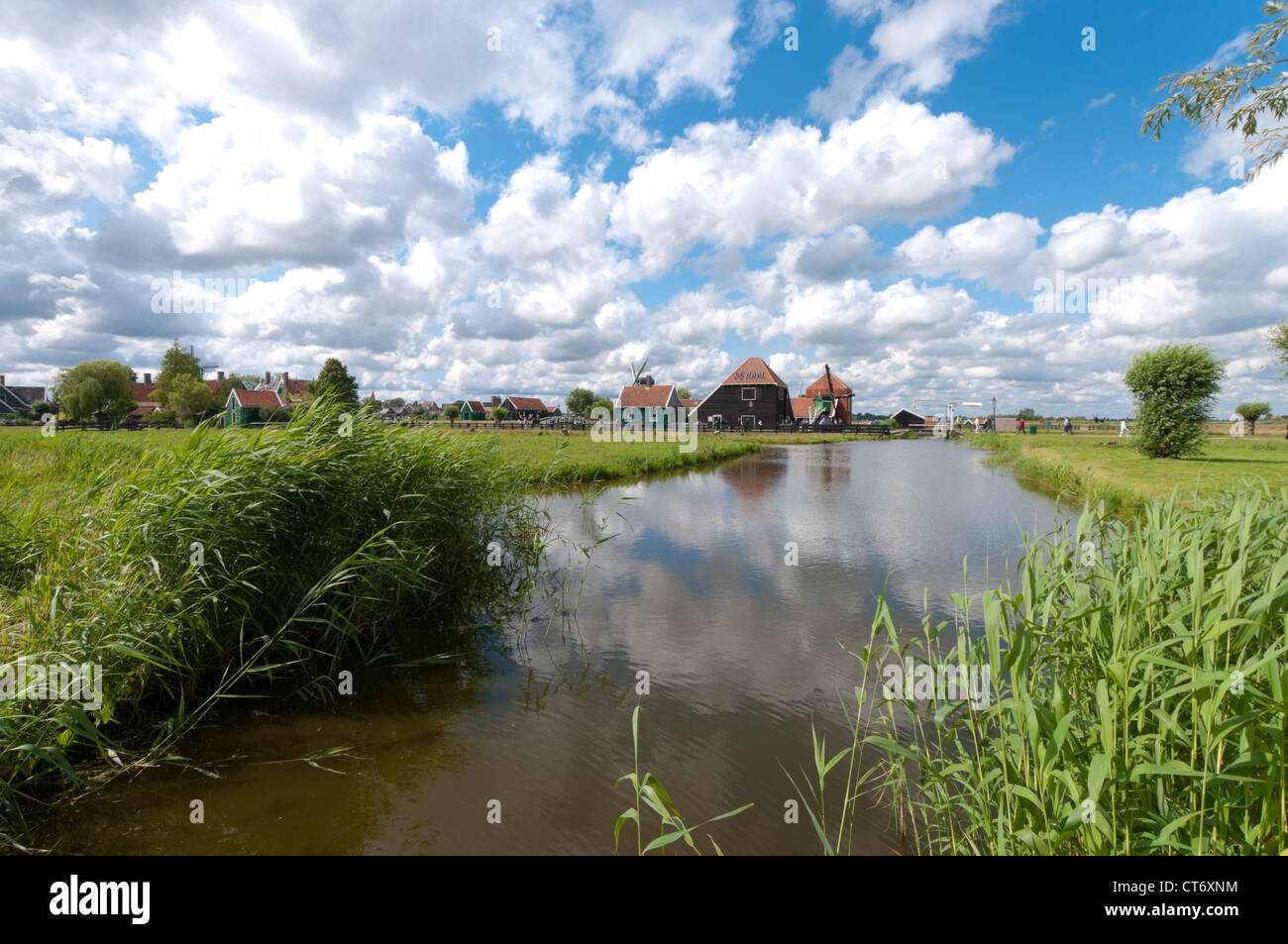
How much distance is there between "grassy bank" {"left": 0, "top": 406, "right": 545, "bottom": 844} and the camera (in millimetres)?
3893

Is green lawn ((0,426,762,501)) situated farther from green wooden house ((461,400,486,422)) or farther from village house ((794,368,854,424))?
green wooden house ((461,400,486,422))

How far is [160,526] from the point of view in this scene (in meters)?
4.65

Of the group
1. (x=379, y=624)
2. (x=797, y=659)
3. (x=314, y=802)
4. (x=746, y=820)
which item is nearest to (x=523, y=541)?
(x=379, y=624)

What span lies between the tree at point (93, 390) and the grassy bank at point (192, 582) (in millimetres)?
63517

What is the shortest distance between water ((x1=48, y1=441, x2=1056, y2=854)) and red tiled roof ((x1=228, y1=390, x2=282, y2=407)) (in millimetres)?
67231

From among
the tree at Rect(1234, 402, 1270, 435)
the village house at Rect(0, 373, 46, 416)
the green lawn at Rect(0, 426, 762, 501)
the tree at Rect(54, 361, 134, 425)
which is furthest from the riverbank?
the village house at Rect(0, 373, 46, 416)

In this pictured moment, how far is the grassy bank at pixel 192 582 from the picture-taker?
3.89m

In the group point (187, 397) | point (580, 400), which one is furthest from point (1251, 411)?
point (187, 397)

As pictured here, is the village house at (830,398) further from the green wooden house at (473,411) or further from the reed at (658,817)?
the reed at (658,817)

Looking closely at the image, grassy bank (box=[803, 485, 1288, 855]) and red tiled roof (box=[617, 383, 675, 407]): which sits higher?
red tiled roof (box=[617, 383, 675, 407])

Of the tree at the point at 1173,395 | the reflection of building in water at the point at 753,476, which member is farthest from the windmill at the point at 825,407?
the tree at the point at 1173,395
